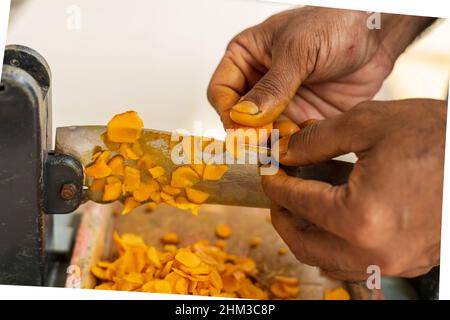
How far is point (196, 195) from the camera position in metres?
0.93

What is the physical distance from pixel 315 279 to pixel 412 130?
462 mm

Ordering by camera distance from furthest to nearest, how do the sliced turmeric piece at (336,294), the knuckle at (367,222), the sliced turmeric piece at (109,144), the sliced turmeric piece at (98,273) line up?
the sliced turmeric piece at (336,294)
the sliced turmeric piece at (98,273)
the sliced turmeric piece at (109,144)
the knuckle at (367,222)

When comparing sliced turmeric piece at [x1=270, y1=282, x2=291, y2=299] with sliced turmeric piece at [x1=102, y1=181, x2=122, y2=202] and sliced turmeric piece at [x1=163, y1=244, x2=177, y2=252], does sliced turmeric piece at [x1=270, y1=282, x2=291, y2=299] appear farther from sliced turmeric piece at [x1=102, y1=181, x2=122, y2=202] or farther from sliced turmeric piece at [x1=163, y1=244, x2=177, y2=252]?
sliced turmeric piece at [x1=102, y1=181, x2=122, y2=202]

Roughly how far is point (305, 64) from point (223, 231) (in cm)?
41

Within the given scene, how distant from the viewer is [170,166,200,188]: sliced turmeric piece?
0.90 metres

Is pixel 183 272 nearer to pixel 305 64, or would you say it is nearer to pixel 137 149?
pixel 137 149

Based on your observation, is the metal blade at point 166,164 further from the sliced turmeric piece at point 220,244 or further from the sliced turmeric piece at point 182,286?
the sliced turmeric piece at point 220,244

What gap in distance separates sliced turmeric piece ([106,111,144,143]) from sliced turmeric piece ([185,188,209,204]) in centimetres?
12

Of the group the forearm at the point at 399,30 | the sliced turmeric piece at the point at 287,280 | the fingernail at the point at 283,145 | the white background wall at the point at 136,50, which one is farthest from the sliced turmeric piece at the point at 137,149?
the forearm at the point at 399,30

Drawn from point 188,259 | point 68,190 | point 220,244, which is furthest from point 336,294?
point 68,190

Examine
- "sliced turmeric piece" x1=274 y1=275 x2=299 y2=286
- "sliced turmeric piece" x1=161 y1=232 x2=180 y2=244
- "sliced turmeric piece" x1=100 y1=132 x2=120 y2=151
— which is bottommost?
"sliced turmeric piece" x1=274 y1=275 x2=299 y2=286

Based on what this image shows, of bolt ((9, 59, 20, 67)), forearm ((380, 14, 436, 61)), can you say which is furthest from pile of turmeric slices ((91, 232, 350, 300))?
forearm ((380, 14, 436, 61))

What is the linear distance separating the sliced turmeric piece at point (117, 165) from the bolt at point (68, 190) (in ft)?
0.20

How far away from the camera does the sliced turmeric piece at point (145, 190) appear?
91 cm
